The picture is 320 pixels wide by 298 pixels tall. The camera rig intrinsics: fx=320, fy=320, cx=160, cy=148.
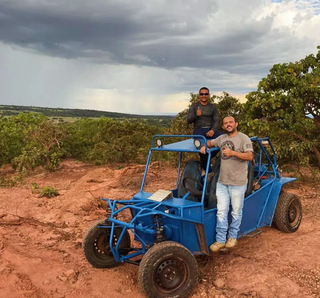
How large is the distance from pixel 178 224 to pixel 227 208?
80 cm

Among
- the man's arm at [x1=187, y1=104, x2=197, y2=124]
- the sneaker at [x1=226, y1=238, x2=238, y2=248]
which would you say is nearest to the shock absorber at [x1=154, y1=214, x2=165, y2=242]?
the sneaker at [x1=226, y1=238, x2=238, y2=248]

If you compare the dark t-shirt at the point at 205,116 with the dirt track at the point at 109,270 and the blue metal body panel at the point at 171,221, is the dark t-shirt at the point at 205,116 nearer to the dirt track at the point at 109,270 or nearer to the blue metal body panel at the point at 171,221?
the blue metal body panel at the point at 171,221

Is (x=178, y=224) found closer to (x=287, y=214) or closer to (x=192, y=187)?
(x=192, y=187)

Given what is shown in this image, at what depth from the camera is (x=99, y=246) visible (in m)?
5.07

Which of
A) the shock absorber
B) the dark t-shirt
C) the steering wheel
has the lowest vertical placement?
the shock absorber

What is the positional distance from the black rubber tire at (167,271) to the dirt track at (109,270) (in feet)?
1.02

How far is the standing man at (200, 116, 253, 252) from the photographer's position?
4.75m

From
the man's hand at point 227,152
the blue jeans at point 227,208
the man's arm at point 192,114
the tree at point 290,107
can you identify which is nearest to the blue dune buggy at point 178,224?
the blue jeans at point 227,208

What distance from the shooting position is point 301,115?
8977 millimetres

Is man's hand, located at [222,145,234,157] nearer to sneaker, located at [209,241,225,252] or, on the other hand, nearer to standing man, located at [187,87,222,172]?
sneaker, located at [209,241,225,252]

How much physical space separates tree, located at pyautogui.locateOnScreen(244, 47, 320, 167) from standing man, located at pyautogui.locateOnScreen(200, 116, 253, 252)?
4.13m

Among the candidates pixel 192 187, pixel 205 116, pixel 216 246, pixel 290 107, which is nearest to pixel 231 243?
pixel 216 246

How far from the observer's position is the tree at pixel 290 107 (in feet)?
28.6

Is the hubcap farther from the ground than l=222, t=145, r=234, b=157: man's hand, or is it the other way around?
l=222, t=145, r=234, b=157: man's hand
